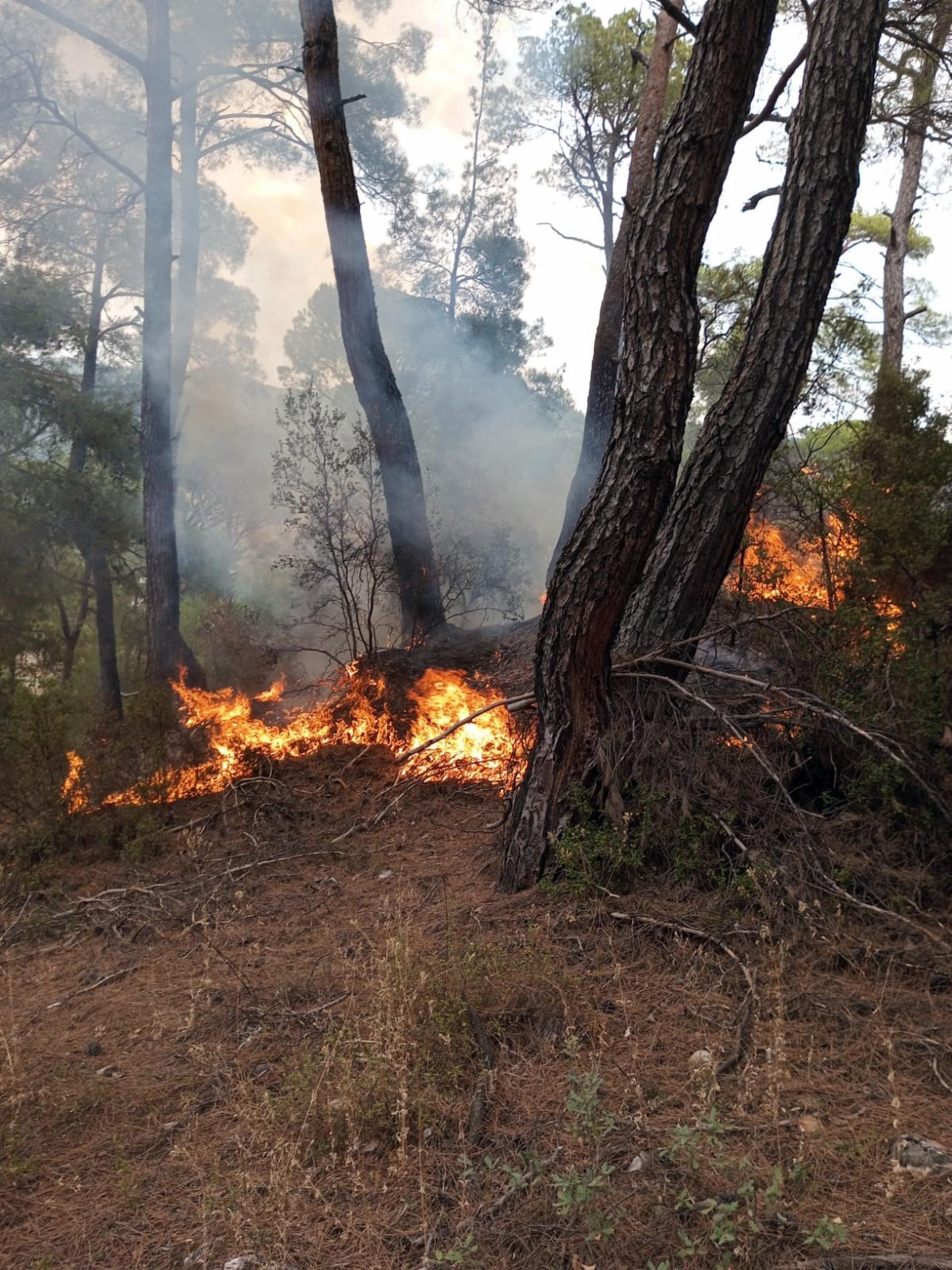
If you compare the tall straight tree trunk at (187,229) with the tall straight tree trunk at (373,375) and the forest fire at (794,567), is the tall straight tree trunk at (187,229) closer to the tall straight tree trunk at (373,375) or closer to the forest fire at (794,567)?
the tall straight tree trunk at (373,375)

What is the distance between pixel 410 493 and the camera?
9250 mm

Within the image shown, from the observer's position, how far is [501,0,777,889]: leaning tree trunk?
416 cm

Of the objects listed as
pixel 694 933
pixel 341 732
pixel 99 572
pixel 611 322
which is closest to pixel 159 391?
pixel 99 572

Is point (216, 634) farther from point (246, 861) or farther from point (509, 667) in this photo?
point (246, 861)

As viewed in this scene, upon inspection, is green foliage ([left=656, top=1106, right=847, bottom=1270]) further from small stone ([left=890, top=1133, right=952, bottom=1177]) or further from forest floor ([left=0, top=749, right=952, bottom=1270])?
small stone ([left=890, top=1133, right=952, bottom=1177])

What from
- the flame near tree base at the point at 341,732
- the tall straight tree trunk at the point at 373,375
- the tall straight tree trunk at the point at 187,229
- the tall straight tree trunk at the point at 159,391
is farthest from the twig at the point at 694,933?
the tall straight tree trunk at the point at 187,229

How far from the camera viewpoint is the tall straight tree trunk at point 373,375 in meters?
Answer: 8.84

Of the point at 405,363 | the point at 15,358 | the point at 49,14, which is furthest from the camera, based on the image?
the point at 405,363

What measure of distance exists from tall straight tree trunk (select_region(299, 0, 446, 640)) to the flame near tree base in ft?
4.16

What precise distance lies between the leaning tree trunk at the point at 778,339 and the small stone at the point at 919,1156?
3.05 meters

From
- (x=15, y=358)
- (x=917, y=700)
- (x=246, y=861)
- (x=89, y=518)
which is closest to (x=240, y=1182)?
(x=246, y=861)

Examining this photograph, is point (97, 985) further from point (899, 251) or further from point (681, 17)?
point (899, 251)

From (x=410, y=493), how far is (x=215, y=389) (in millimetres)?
17217

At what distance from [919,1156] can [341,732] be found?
5.74 metres
